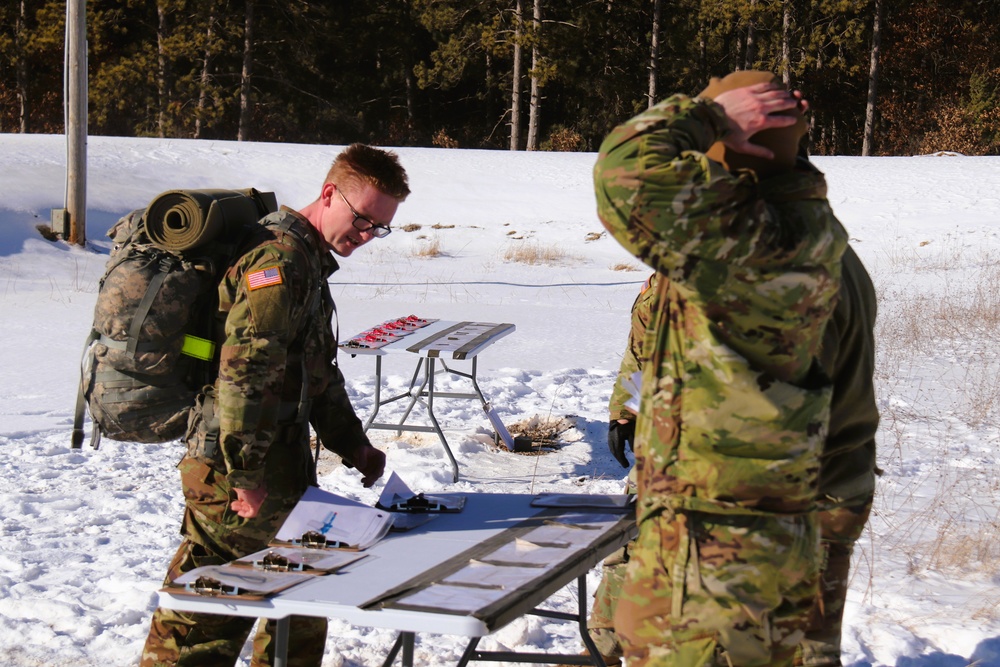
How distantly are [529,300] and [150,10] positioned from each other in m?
25.2

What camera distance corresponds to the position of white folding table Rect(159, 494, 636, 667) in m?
2.09

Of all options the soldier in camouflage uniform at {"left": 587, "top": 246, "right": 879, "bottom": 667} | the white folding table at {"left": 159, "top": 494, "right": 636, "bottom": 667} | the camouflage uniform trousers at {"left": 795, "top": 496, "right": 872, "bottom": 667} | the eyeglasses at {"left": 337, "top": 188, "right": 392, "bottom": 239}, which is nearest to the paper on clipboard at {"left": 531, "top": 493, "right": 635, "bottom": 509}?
the white folding table at {"left": 159, "top": 494, "right": 636, "bottom": 667}

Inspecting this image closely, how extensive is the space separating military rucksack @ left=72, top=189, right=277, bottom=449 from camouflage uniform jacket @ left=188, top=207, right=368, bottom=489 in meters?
0.09

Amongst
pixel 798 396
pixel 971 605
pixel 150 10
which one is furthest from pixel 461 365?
pixel 150 10

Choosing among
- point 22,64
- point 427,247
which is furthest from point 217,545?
point 22,64

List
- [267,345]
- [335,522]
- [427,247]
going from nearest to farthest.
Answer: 1. [335,522]
2. [267,345]
3. [427,247]

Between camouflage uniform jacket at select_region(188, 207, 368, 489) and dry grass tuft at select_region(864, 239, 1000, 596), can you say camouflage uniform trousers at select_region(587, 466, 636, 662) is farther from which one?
dry grass tuft at select_region(864, 239, 1000, 596)

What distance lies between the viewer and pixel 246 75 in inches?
1283

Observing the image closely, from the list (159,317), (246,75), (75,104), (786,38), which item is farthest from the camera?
(246,75)

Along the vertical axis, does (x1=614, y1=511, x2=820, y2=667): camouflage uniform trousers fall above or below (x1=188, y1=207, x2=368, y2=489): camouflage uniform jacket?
below

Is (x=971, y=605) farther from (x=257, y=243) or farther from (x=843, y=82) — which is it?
(x=843, y=82)

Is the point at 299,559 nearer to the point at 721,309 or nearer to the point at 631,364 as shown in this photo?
the point at 721,309

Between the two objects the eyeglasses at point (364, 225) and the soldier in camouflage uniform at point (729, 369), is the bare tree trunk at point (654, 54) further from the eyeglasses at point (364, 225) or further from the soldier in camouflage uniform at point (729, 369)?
the soldier in camouflage uniform at point (729, 369)

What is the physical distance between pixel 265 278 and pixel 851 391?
150 centimetres
